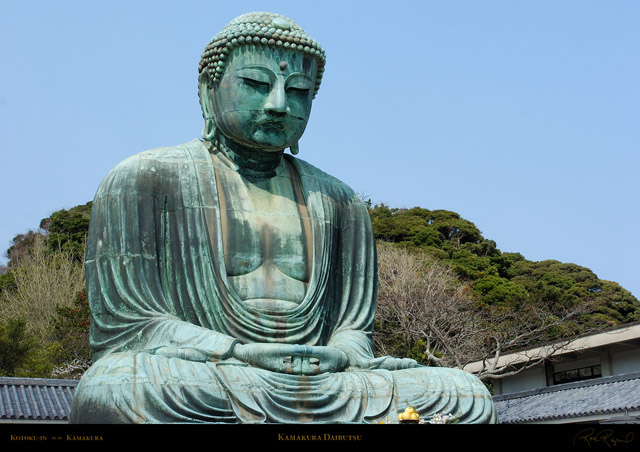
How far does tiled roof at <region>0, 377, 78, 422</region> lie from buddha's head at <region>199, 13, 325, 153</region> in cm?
1110

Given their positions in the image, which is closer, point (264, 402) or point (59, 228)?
point (264, 402)

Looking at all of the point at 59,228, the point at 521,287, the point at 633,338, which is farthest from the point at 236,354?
the point at 59,228

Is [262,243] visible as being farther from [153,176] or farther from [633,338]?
[633,338]

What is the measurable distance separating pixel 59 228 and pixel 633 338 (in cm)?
2445

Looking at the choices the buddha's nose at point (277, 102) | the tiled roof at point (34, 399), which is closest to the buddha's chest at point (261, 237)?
the buddha's nose at point (277, 102)

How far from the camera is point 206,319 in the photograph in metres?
7.91

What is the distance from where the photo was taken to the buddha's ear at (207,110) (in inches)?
344

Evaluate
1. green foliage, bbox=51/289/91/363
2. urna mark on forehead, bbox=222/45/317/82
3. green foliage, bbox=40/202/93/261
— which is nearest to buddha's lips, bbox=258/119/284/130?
urna mark on forehead, bbox=222/45/317/82

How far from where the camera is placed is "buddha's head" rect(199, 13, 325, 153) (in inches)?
331

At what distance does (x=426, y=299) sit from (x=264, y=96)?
20370mm

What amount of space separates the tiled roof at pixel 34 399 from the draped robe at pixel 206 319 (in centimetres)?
1076

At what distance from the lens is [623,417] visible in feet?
Answer: 62.8

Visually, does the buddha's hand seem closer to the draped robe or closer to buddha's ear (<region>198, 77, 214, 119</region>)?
the draped robe

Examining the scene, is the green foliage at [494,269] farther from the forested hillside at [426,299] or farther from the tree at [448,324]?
the tree at [448,324]
